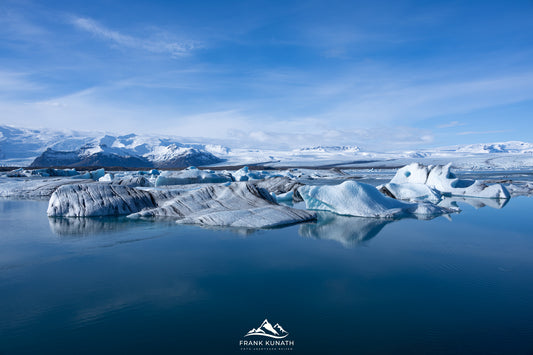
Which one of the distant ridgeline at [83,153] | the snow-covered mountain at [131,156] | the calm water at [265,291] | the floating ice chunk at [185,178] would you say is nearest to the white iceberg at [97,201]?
the calm water at [265,291]

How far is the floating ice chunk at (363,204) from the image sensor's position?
7.92 metres

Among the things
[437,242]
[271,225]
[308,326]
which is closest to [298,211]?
[271,225]

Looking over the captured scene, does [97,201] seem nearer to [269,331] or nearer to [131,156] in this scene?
[269,331]

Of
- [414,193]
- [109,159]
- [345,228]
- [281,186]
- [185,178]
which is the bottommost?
[345,228]

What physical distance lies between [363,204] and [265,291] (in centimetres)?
526

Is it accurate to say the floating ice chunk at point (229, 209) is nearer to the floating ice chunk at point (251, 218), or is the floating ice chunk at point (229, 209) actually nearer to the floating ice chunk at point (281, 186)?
the floating ice chunk at point (251, 218)

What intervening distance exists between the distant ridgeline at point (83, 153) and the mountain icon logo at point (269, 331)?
85.5m

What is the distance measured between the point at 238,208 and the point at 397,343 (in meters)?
5.53

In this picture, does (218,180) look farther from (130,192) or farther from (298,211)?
(298,211)

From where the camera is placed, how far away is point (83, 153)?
3824 inches

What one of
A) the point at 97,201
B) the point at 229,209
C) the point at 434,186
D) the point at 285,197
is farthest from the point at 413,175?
the point at 97,201

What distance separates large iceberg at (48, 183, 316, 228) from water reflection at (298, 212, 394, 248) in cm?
47

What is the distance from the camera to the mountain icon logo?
254cm

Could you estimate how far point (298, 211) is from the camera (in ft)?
24.7
